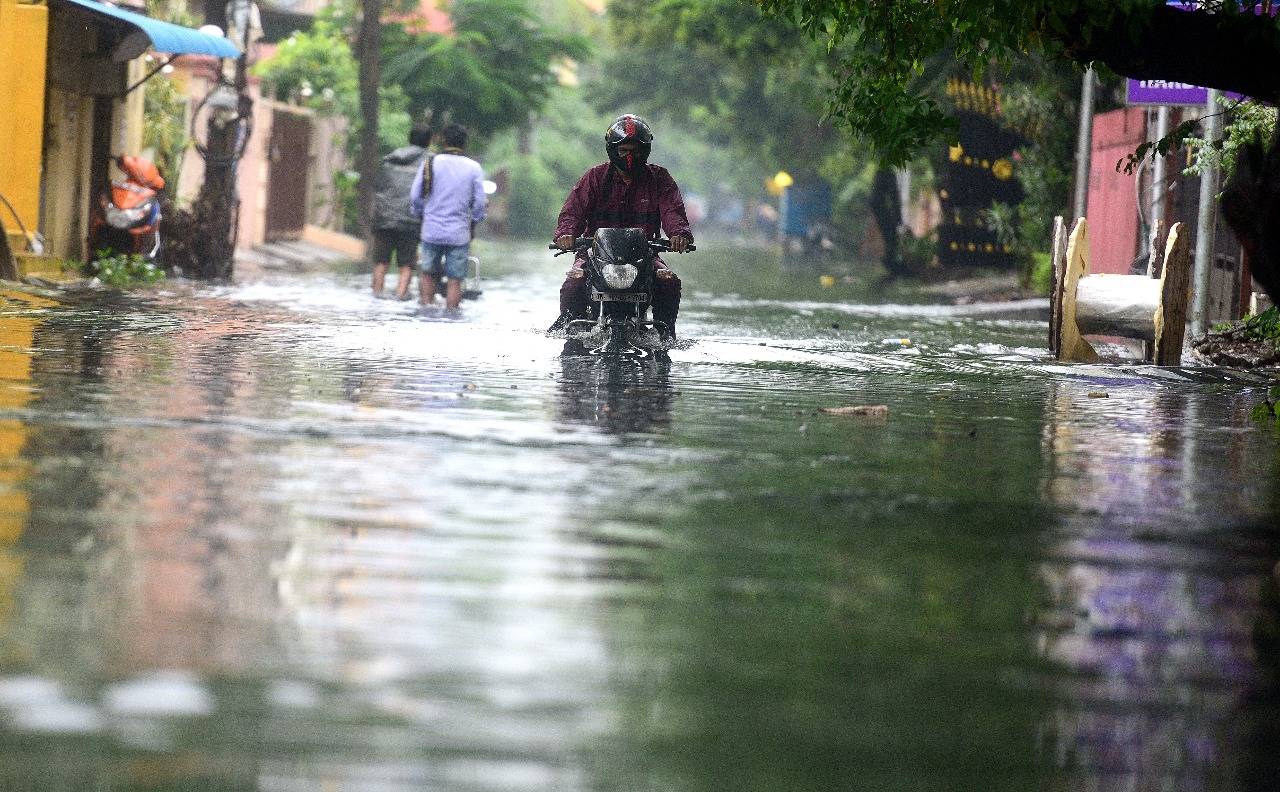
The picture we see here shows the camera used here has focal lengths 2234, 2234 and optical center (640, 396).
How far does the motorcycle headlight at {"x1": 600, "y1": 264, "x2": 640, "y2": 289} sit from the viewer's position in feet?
53.6

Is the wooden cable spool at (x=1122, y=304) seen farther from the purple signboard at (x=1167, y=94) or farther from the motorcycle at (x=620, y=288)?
the motorcycle at (x=620, y=288)

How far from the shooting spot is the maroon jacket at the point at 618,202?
1708 centimetres

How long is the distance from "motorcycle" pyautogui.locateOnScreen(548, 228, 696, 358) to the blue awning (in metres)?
7.81

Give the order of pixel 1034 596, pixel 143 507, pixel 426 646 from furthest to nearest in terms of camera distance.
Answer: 1. pixel 143 507
2. pixel 1034 596
3. pixel 426 646

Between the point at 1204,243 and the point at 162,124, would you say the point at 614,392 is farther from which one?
the point at 162,124

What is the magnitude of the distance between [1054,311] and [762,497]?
32.2 ft

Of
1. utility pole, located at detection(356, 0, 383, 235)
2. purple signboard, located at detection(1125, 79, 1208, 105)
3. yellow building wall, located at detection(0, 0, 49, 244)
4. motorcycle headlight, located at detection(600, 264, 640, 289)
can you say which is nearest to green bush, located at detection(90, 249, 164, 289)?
yellow building wall, located at detection(0, 0, 49, 244)

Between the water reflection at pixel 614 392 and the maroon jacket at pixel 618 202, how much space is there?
3.56 feet

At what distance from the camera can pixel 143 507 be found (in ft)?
25.1

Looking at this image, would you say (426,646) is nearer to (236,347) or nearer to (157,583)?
(157,583)

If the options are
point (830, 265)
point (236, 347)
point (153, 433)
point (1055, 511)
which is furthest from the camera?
point (830, 265)

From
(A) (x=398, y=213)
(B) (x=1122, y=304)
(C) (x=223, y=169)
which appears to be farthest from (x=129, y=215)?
(B) (x=1122, y=304)

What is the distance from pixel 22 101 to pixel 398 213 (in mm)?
4039

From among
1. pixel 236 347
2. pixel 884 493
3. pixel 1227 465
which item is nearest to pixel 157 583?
pixel 884 493
